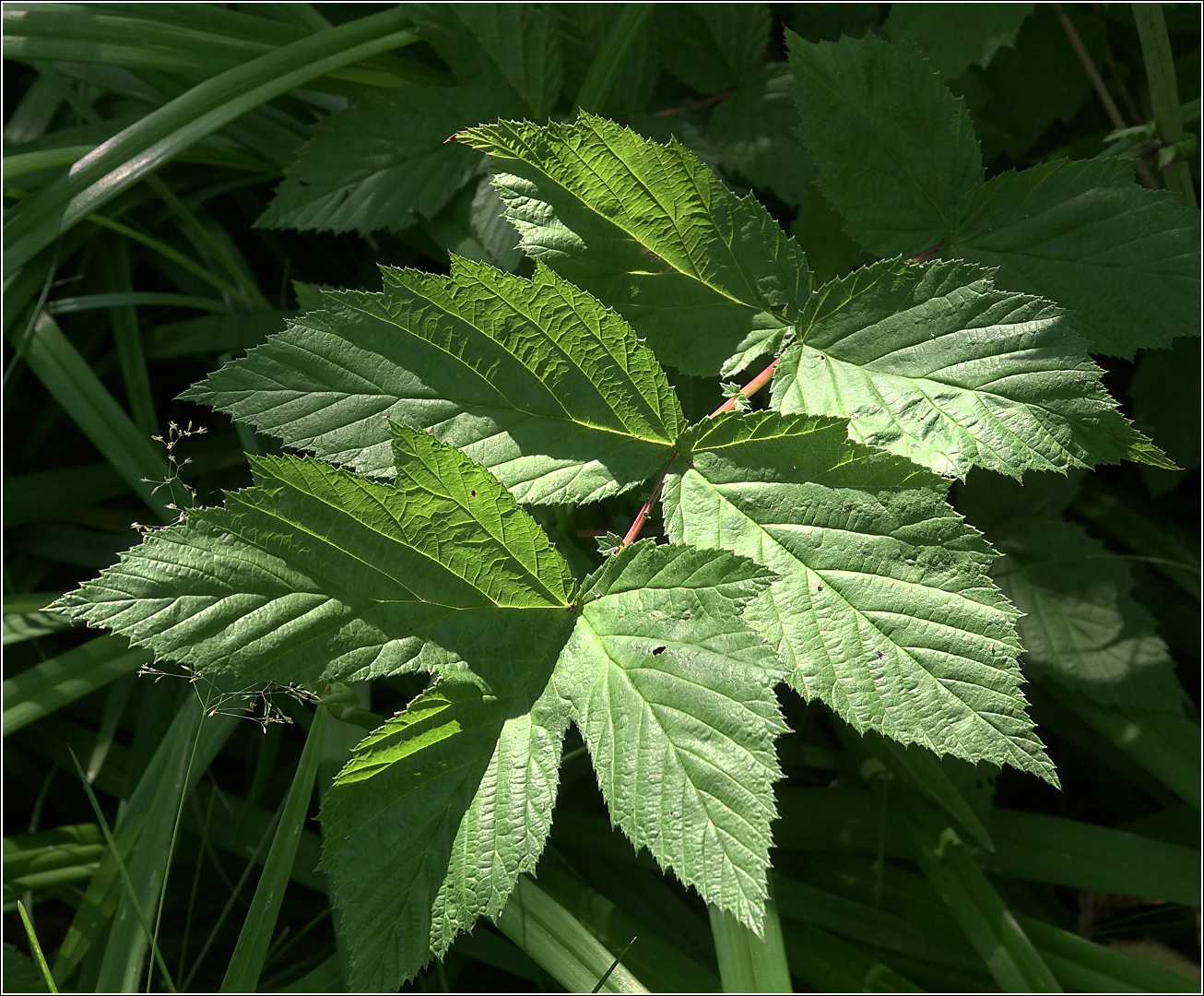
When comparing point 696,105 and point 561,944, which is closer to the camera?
point 561,944

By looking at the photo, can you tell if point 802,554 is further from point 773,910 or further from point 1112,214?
point 1112,214

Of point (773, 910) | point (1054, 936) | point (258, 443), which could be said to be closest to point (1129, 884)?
point (1054, 936)

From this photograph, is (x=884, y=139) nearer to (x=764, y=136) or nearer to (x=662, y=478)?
(x=764, y=136)

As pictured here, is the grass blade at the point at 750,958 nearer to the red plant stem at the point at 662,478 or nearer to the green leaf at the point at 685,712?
the green leaf at the point at 685,712

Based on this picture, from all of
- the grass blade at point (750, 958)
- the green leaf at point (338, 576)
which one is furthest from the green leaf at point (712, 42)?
the grass blade at point (750, 958)

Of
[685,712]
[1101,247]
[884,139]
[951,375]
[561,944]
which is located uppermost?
[884,139]

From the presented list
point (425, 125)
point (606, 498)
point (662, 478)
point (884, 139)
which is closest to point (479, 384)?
point (662, 478)

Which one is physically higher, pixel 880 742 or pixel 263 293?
pixel 263 293
